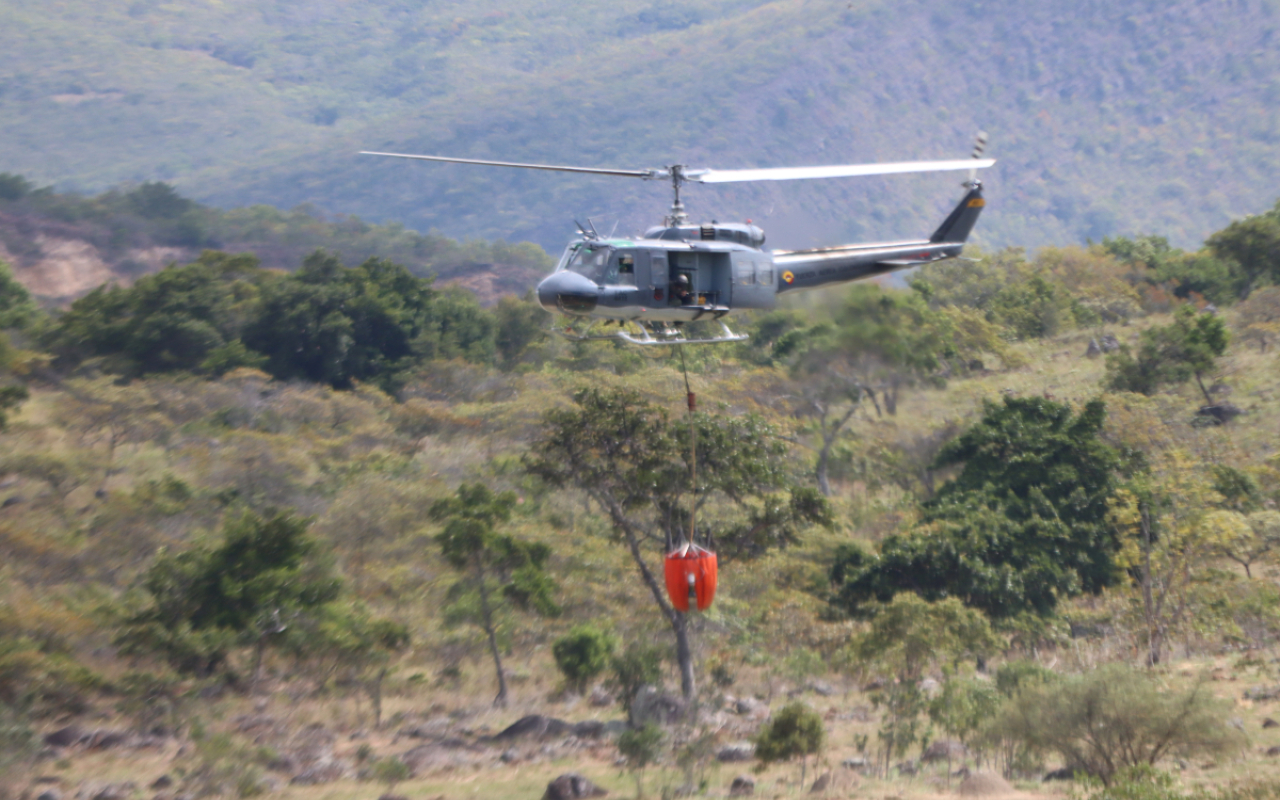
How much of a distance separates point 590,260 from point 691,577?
414 centimetres

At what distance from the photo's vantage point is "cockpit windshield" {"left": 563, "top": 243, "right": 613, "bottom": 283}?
1326 cm

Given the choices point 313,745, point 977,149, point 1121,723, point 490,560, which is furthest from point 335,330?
point 1121,723

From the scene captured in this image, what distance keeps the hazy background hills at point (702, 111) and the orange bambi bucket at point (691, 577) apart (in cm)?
8277

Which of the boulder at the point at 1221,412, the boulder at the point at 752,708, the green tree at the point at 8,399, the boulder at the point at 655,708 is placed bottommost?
the boulder at the point at 752,708

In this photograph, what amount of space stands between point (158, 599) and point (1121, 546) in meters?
19.6

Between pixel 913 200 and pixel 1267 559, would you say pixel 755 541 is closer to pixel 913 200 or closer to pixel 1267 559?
pixel 1267 559

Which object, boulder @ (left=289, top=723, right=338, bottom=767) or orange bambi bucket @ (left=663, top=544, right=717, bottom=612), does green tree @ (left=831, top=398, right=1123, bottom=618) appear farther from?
boulder @ (left=289, top=723, right=338, bottom=767)

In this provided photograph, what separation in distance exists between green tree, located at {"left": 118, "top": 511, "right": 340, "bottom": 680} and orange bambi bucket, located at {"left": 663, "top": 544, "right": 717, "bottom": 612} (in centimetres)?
883

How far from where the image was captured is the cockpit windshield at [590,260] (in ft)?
43.5

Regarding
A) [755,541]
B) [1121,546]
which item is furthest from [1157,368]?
[755,541]

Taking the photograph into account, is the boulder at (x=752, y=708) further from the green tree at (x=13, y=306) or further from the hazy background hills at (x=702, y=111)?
the hazy background hills at (x=702, y=111)

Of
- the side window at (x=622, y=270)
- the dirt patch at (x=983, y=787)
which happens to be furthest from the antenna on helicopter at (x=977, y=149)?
the dirt patch at (x=983, y=787)

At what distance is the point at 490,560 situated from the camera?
21.0m

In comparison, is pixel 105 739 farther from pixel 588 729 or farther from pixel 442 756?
pixel 588 729
